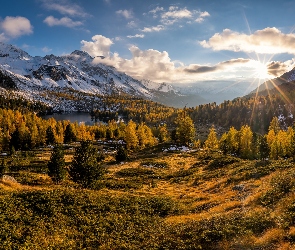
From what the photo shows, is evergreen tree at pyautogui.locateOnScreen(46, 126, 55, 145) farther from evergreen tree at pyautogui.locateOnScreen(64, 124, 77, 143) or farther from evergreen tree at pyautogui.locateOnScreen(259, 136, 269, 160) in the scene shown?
evergreen tree at pyautogui.locateOnScreen(259, 136, 269, 160)

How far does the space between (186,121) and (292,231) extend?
302 feet

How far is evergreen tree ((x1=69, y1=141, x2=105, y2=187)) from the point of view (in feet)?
135

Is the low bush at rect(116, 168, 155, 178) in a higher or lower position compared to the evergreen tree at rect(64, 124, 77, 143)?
lower

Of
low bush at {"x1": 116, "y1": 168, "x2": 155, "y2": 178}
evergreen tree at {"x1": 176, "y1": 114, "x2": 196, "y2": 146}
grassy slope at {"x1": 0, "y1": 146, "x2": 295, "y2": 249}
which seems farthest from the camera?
evergreen tree at {"x1": 176, "y1": 114, "x2": 196, "y2": 146}

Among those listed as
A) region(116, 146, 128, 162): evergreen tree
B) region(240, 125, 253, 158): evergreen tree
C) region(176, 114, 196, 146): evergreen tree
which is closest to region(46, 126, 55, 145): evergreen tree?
region(116, 146, 128, 162): evergreen tree

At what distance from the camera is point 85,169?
4138 centimetres

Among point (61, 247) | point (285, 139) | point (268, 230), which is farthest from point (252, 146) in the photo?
point (61, 247)

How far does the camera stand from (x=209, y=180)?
172 feet

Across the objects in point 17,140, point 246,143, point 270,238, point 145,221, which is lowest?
point 246,143

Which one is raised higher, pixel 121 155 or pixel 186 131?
pixel 186 131

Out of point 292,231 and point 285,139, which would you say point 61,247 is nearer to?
point 292,231

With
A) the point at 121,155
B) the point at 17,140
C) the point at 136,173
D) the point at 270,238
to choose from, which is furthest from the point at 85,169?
the point at 17,140

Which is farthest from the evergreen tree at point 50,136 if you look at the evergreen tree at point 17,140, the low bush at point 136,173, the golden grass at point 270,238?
the golden grass at point 270,238

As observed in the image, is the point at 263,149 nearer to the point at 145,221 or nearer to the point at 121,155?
Result: the point at 121,155
